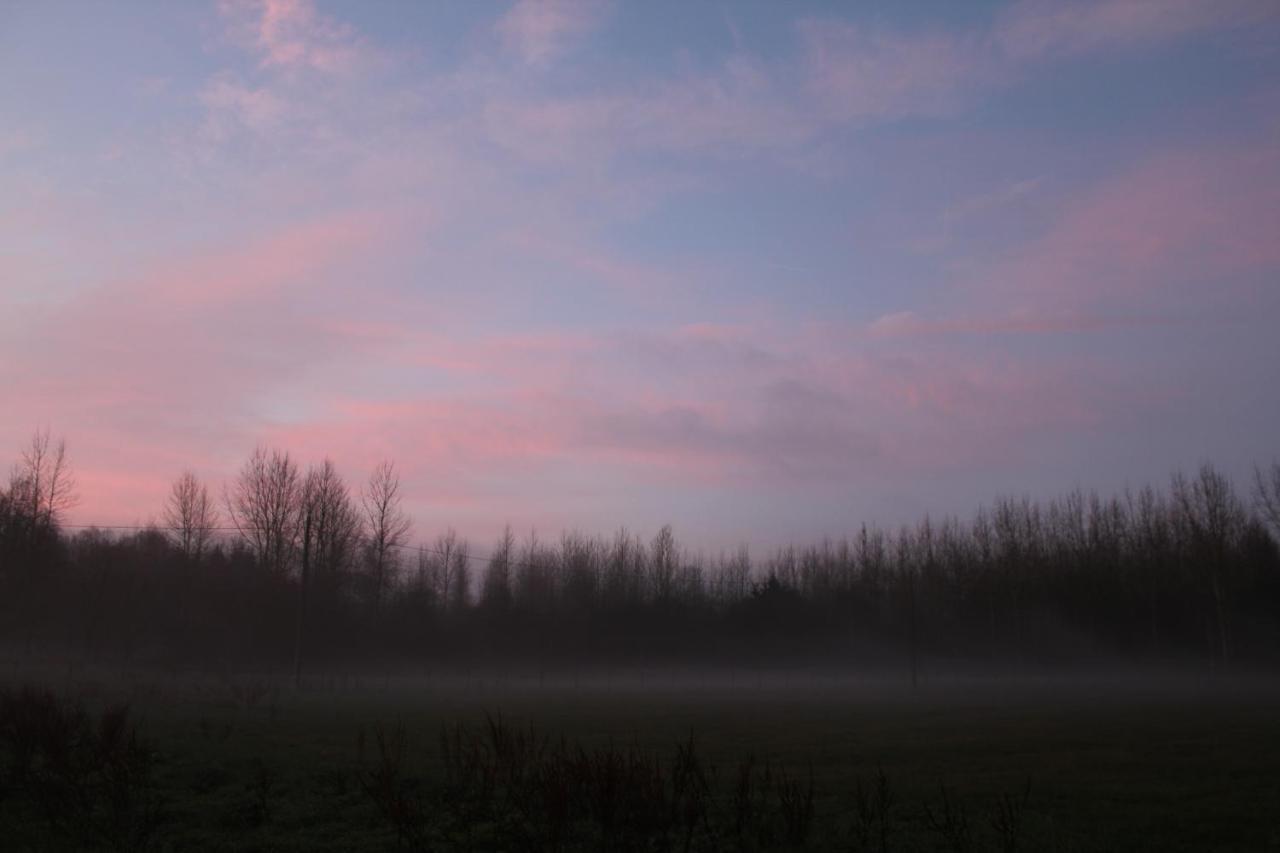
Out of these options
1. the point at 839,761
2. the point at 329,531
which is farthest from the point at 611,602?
the point at 839,761

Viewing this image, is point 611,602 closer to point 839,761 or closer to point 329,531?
point 329,531

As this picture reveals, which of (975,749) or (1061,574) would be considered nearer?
(975,749)

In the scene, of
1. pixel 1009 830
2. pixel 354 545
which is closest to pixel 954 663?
pixel 354 545

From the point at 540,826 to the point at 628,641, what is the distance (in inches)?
2991

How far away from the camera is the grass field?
11.2 m

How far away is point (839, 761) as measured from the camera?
1898 cm

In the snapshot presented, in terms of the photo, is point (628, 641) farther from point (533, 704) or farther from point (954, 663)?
point (533, 704)

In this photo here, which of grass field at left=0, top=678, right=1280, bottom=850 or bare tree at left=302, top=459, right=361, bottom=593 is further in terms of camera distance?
bare tree at left=302, top=459, right=361, bottom=593

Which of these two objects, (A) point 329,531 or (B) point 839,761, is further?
(A) point 329,531

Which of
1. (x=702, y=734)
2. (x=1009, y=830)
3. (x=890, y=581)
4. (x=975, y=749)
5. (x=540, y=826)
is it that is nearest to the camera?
(x=1009, y=830)

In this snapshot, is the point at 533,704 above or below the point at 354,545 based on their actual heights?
below

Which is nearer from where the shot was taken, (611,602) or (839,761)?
(839,761)

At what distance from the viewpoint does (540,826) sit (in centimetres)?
1005

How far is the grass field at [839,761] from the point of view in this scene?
440 inches
